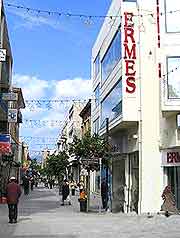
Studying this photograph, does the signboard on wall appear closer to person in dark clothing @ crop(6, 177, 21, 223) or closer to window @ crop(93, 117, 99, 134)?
person in dark clothing @ crop(6, 177, 21, 223)

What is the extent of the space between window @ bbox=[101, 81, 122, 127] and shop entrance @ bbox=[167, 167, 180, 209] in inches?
171

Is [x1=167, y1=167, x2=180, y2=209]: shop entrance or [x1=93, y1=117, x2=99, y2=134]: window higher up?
[x1=93, y1=117, x2=99, y2=134]: window

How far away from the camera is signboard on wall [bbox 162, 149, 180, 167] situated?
27094 mm

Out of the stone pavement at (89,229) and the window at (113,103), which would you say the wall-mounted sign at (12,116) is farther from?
the stone pavement at (89,229)

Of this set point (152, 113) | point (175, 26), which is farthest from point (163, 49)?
point (152, 113)

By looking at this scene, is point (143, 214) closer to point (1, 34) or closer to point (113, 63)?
point (113, 63)

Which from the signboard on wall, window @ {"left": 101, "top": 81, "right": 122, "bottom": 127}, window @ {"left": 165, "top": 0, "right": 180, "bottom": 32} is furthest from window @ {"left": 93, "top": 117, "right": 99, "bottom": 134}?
window @ {"left": 165, "top": 0, "right": 180, "bottom": 32}

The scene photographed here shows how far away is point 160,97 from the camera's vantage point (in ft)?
86.8

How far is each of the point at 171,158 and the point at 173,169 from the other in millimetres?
691

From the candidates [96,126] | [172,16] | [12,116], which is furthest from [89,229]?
[96,126]

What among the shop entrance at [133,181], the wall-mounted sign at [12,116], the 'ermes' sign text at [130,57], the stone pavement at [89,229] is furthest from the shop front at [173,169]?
the wall-mounted sign at [12,116]

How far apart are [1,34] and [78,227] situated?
1984 cm

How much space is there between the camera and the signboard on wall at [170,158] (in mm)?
27094

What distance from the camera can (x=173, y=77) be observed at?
26.1 m
